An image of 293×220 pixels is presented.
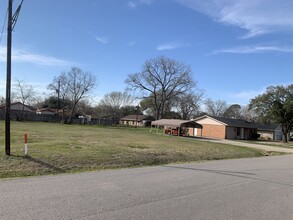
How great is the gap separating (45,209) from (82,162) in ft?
25.2

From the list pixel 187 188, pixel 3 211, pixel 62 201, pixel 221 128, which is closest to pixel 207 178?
pixel 187 188

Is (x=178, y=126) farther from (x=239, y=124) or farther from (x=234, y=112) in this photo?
(x=234, y=112)

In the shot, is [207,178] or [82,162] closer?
[207,178]

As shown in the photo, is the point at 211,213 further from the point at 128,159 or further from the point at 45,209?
the point at 128,159

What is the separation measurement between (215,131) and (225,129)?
2804 millimetres

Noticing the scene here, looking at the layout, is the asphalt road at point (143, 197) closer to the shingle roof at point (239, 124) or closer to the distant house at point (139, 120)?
the shingle roof at point (239, 124)

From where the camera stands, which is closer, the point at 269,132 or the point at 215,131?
the point at 215,131

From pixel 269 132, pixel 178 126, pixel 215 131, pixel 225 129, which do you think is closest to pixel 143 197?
pixel 178 126

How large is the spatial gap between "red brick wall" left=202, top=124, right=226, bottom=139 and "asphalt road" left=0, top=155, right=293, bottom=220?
51924 mm

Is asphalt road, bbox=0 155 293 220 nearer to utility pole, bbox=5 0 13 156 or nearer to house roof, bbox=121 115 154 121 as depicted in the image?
utility pole, bbox=5 0 13 156

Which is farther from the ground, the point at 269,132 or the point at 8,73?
the point at 8,73

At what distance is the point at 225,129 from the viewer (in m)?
62.5

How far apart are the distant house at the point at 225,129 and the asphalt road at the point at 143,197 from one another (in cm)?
5217

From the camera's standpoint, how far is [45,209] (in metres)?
6.62
